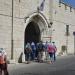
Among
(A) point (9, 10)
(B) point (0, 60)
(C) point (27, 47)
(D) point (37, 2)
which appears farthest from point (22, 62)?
(B) point (0, 60)

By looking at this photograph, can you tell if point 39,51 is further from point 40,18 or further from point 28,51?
point 40,18

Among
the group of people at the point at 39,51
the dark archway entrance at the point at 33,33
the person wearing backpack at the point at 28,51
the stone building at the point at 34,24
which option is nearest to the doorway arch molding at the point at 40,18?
the stone building at the point at 34,24

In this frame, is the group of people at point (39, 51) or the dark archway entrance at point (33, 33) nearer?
the group of people at point (39, 51)

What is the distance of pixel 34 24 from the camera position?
2984 centimetres

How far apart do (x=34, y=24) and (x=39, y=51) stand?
403 cm

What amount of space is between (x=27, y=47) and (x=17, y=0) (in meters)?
3.52

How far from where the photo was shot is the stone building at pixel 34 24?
24.6 m

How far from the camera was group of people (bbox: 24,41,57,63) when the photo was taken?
25.7m

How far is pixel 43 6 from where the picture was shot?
30047mm

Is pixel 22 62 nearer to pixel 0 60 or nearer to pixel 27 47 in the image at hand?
pixel 27 47

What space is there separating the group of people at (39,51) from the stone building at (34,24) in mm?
707

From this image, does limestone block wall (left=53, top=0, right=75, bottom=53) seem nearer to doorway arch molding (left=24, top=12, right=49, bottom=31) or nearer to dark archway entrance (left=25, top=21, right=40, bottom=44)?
doorway arch molding (left=24, top=12, right=49, bottom=31)

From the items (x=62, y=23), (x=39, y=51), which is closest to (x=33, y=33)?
(x=39, y=51)

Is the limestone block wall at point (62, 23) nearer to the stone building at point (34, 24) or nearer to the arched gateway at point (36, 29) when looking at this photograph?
the stone building at point (34, 24)
